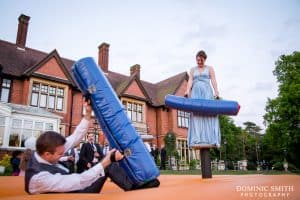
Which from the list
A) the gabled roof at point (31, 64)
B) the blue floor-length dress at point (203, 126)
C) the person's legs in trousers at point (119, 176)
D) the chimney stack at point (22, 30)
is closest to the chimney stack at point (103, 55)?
the gabled roof at point (31, 64)

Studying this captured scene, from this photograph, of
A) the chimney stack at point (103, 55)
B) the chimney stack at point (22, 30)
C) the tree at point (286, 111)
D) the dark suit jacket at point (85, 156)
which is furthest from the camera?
the chimney stack at point (103, 55)

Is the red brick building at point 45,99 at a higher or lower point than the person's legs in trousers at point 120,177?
higher

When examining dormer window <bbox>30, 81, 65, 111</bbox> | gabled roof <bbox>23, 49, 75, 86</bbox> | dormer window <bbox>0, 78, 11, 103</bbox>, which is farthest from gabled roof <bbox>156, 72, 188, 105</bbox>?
dormer window <bbox>0, 78, 11, 103</bbox>

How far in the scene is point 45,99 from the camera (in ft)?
63.5

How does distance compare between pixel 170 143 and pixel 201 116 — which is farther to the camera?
pixel 170 143

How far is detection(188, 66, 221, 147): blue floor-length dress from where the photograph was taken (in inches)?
187

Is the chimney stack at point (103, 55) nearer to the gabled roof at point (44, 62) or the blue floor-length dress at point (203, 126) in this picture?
the gabled roof at point (44, 62)

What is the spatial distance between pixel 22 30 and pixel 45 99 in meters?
5.90

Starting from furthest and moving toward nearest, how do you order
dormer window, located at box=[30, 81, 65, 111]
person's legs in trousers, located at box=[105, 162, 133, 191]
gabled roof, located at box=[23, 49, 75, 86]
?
dormer window, located at box=[30, 81, 65, 111], gabled roof, located at box=[23, 49, 75, 86], person's legs in trousers, located at box=[105, 162, 133, 191]

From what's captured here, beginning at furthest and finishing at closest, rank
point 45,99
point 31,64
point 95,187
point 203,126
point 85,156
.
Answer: point 31,64 < point 45,99 < point 85,156 < point 203,126 < point 95,187

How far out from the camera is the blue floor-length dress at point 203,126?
4.74 meters

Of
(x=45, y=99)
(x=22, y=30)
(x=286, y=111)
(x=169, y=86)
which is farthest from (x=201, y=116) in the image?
(x=169, y=86)

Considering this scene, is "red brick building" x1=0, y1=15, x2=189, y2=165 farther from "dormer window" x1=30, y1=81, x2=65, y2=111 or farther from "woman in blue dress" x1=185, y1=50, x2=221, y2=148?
"woman in blue dress" x1=185, y1=50, x2=221, y2=148

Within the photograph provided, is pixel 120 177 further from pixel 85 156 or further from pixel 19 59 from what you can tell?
pixel 19 59
